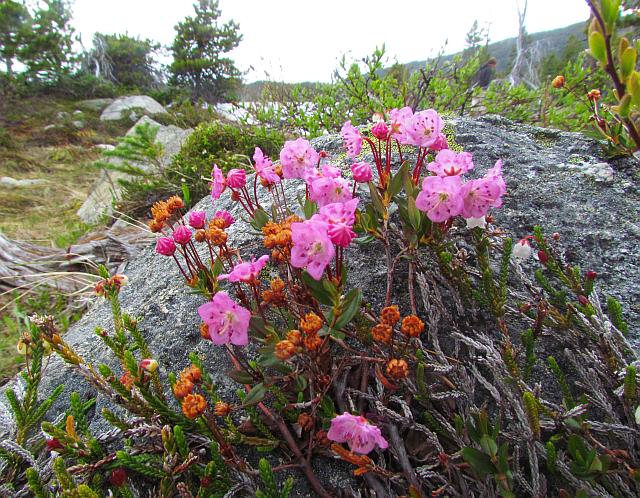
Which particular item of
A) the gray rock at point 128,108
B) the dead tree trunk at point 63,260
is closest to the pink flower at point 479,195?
the dead tree trunk at point 63,260

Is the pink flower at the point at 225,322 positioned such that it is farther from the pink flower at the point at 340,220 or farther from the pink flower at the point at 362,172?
the pink flower at the point at 362,172

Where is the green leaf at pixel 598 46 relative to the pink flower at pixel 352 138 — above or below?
above

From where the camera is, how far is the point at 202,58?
21891 millimetres

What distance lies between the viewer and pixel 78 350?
165 centimetres

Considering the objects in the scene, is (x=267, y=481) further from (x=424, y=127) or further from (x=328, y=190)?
(x=424, y=127)

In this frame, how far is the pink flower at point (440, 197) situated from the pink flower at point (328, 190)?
232 mm

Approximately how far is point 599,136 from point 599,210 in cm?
46

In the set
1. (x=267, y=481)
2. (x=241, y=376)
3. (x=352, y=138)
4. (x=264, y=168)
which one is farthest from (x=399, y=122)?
(x=267, y=481)

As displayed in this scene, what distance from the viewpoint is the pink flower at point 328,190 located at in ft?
3.75

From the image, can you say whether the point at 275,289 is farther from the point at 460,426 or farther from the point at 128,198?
the point at 128,198

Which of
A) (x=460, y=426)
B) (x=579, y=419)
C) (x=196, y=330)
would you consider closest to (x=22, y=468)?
(x=196, y=330)

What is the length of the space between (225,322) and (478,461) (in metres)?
0.69

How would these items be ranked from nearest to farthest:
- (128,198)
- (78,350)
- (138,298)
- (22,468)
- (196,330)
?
(22,468) < (196,330) < (78,350) < (138,298) < (128,198)

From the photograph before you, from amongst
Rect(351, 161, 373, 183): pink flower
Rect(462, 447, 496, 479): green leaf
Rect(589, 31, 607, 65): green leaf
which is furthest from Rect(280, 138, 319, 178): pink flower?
Rect(462, 447, 496, 479): green leaf
